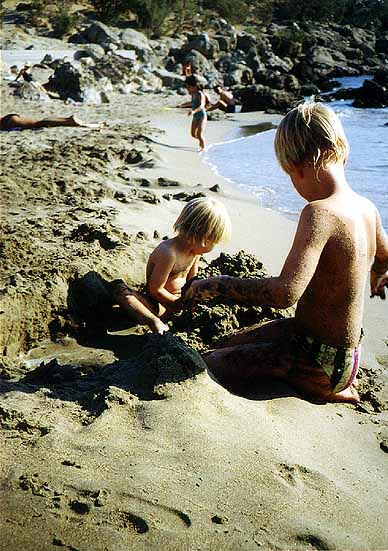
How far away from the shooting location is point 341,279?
2.59 meters

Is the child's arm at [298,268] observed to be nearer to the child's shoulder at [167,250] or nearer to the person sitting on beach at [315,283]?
the person sitting on beach at [315,283]

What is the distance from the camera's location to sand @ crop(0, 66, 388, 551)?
68.9 inches

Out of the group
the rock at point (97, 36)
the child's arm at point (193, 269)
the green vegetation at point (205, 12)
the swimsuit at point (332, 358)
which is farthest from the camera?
the green vegetation at point (205, 12)

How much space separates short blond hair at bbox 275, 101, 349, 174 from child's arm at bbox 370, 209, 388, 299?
43 centimetres

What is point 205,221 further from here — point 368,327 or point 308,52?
point 308,52

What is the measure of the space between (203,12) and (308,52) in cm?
819

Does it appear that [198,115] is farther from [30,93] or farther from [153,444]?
[153,444]

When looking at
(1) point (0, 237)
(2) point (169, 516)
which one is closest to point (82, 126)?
(1) point (0, 237)

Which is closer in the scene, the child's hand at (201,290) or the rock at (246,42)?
the child's hand at (201,290)

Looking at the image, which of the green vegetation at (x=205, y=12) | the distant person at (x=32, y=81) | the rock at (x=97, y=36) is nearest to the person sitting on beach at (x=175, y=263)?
the distant person at (x=32, y=81)

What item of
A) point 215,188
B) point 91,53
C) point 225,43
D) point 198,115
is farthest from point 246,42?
point 215,188

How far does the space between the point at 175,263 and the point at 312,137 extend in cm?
144

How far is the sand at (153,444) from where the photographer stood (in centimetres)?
175

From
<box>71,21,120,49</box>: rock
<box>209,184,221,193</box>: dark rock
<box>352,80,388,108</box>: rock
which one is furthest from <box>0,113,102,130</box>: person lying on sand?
<box>71,21,120,49</box>: rock
